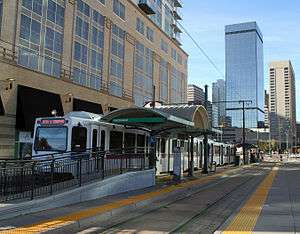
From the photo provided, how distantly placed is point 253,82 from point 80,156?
101 feet

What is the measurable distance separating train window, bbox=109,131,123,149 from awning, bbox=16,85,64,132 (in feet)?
39.7

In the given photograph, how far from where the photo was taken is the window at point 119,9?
175 feet

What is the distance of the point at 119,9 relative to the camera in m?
54.7

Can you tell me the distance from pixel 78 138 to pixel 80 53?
84.3 ft

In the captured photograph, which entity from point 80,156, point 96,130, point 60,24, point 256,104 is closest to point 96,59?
point 60,24

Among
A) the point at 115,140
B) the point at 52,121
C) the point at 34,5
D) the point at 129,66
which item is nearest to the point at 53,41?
the point at 34,5

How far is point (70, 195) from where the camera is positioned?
1419cm

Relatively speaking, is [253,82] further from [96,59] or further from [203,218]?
[203,218]

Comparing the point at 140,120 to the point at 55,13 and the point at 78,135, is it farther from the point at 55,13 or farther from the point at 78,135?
the point at 55,13

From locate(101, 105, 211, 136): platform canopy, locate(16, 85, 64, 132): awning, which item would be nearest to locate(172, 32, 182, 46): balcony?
locate(16, 85, 64, 132): awning

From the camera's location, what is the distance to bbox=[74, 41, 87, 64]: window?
43.7 meters

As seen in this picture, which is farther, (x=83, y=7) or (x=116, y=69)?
(x=116, y=69)

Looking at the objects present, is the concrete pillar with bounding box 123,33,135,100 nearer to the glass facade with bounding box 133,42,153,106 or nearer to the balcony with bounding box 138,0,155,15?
the glass facade with bounding box 133,42,153,106

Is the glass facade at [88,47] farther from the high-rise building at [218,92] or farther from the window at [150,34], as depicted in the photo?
the window at [150,34]
